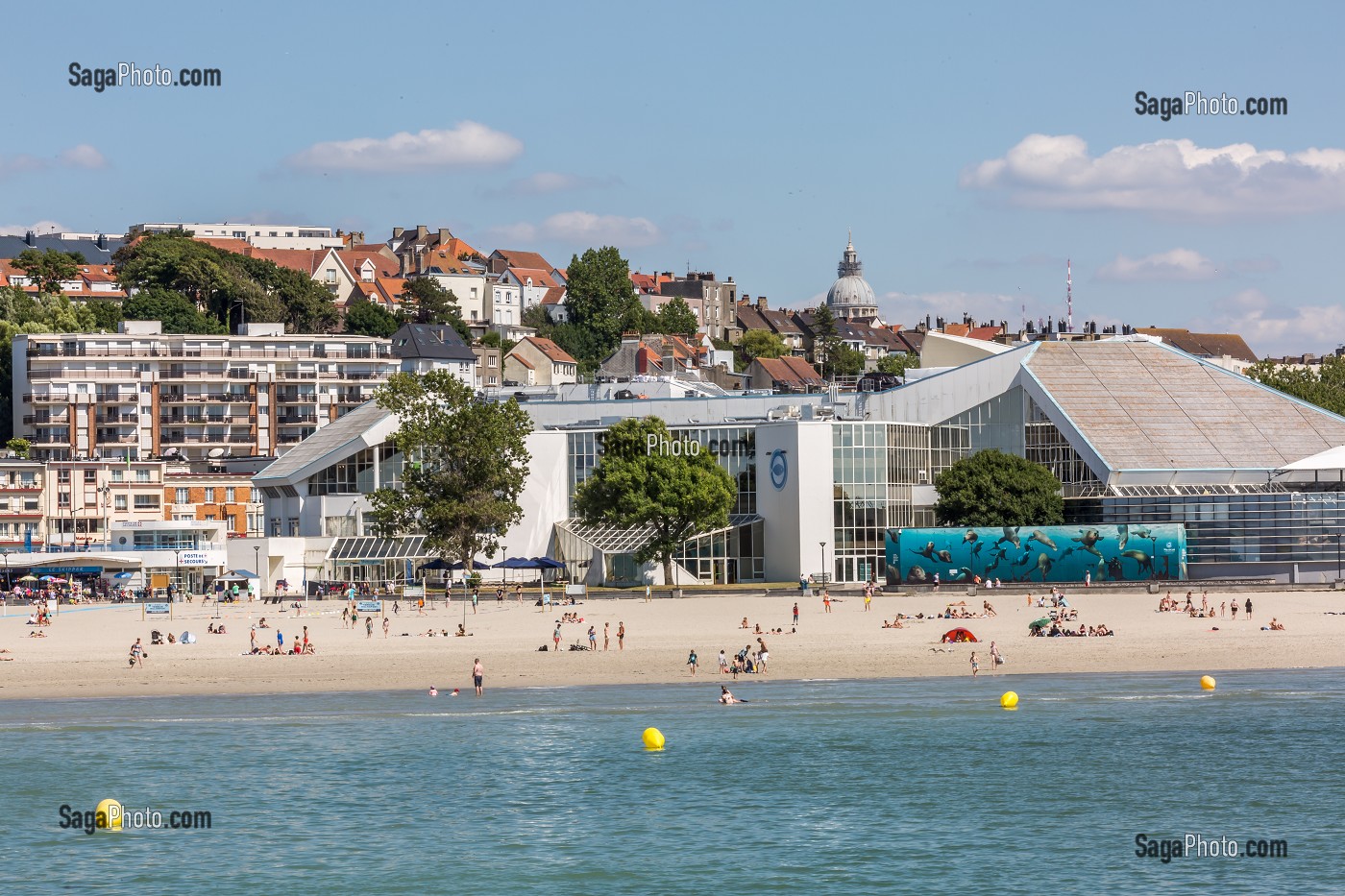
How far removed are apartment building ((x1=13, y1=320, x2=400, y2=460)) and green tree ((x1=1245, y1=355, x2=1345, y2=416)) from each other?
78774 mm

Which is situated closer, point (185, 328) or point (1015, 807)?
point (1015, 807)

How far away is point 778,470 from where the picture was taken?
10269cm

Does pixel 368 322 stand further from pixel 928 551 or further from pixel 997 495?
pixel 928 551

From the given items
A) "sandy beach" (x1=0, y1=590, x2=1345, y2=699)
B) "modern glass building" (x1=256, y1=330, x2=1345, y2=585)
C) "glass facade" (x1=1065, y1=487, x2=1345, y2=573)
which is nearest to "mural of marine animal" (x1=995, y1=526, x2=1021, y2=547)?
"sandy beach" (x1=0, y1=590, x2=1345, y2=699)

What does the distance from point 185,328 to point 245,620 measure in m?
96.2

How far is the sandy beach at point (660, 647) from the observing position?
64.7 metres

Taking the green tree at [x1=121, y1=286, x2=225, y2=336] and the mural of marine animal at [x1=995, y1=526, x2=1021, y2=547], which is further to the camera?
the green tree at [x1=121, y1=286, x2=225, y2=336]

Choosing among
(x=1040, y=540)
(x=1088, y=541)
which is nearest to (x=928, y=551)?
(x=1040, y=540)

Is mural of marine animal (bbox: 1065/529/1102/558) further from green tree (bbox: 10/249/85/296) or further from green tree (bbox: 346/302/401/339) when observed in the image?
green tree (bbox: 10/249/85/296)

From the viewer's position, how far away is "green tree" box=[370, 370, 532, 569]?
97062mm

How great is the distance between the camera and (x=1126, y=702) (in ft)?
190

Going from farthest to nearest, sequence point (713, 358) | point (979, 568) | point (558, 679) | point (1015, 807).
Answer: point (713, 358), point (979, 568), point (558, 679), point (1015, 807)

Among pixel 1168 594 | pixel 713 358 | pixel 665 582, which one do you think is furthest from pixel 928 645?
pixel 713 358

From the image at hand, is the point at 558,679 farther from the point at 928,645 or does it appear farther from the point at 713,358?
the point at 713,358
